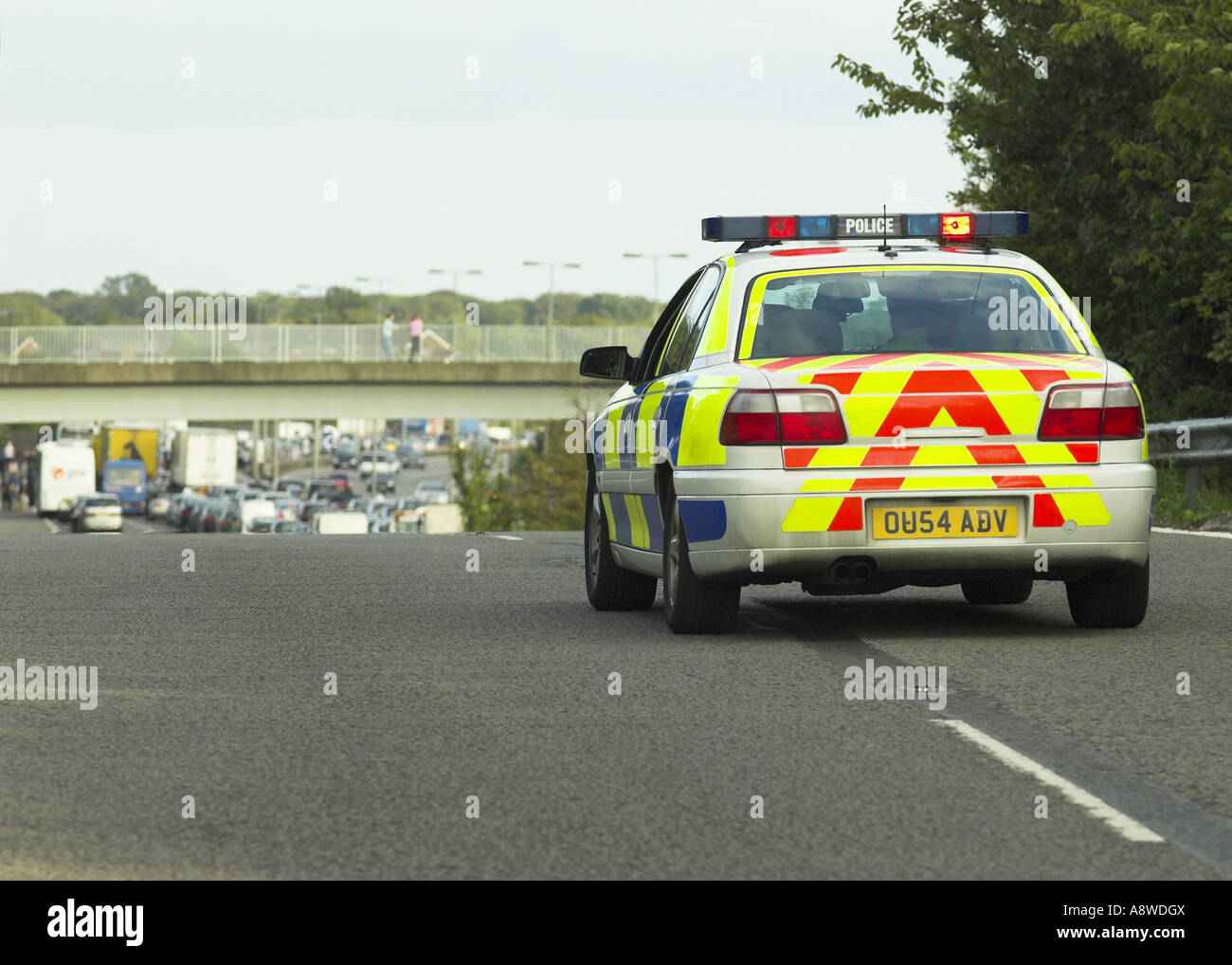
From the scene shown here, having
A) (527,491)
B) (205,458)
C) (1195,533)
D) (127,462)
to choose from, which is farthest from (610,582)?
(127,462)

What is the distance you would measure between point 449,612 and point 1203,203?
1300 cm

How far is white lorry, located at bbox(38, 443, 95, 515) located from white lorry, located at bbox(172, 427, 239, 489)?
13.8m

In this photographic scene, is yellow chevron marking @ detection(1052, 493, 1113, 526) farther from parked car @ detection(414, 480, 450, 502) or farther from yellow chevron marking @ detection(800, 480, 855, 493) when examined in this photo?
parked car @ detection(414, 480, 450, 502)

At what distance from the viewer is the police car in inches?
346

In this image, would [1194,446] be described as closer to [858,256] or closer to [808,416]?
[858,256]

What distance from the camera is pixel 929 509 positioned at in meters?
8.80

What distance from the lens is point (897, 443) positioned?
346 inches

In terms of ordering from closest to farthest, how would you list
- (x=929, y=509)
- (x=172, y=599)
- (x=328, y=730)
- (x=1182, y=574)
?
(x=328, y=730)
(x=929, y=509)
(x=172, y=599)
(x=1182, y=574)

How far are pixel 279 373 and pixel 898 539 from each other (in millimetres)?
48771

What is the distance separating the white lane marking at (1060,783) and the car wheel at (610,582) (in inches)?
165

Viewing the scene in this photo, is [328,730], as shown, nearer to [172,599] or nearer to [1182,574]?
[172,599]

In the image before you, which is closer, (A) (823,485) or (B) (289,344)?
(A) (823,485)
